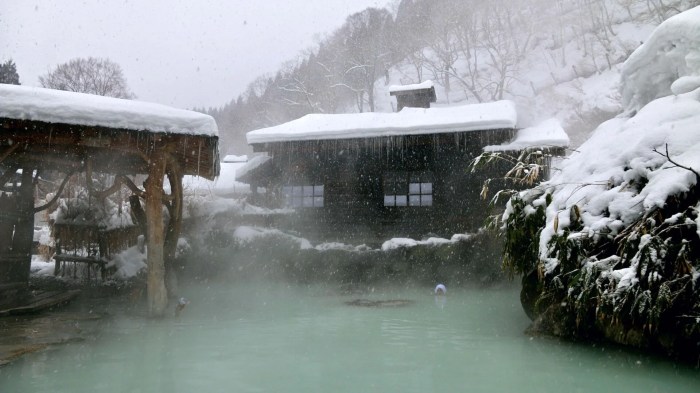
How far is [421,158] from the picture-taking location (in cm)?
1570

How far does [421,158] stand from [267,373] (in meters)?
11.7

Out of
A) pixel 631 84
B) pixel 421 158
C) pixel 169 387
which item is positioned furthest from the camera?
pixel 421 158

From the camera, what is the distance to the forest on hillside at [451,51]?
1598 inches

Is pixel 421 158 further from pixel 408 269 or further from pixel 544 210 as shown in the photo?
pixel 544 210

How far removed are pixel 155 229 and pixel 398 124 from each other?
9.16 meters

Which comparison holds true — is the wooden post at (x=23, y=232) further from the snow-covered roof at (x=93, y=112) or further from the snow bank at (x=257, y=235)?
the snow bank at (x=257, y=235)

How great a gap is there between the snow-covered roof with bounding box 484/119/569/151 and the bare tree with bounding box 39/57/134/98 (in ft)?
86.1

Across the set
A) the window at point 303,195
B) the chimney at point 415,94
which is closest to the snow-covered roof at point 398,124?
the window at point 303,195

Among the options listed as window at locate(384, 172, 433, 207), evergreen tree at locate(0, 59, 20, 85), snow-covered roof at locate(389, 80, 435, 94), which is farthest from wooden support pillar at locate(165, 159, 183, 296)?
evergreen tree at locate(0, 59, 20, 85)

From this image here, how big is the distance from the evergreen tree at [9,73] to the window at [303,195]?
984 inches

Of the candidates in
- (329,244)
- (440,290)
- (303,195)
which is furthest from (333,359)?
(303,195)

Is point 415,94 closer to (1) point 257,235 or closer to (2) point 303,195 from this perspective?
(2) point 303,195

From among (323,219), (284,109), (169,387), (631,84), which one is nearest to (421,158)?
(323,219)

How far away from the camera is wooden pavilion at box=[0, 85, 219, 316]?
647cm
